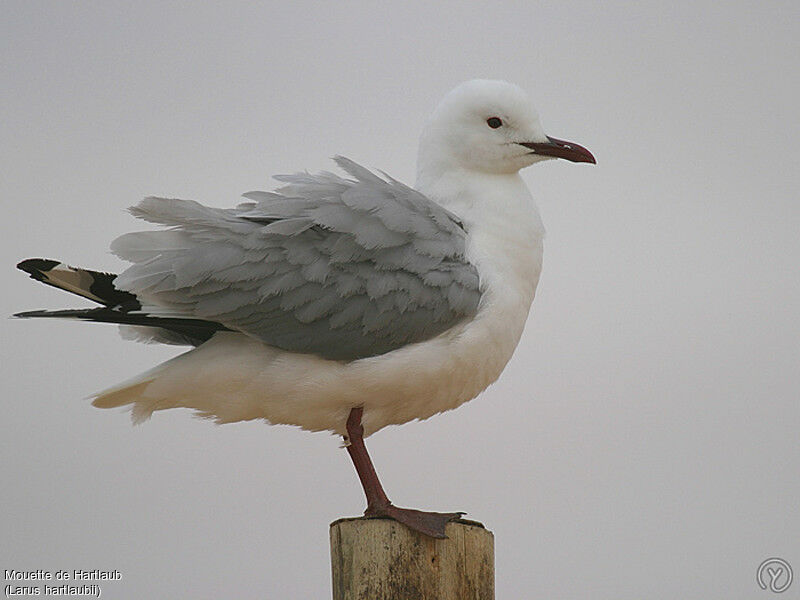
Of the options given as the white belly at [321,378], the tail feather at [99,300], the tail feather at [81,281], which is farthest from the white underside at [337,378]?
the tail feather at [81,281]

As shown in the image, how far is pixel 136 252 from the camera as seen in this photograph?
523 centimetres

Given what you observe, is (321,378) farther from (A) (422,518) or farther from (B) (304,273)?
(A) (422,518)

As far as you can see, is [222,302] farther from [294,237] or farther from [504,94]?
[504,94]

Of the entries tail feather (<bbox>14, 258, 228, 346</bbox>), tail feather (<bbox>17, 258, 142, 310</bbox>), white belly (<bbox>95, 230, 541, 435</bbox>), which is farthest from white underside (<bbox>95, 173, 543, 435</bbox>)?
tail feather (<bbox>17, 258, 142, 310</bbox>)

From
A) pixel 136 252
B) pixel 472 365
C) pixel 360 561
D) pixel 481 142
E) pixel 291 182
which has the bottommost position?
pixel 360 561

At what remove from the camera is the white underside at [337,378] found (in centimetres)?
534

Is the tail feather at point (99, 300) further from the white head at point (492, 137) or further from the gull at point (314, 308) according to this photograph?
the white head at point (492, 137)

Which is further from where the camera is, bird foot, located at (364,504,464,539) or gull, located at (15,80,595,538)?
gull, located at (15,80,595,538)

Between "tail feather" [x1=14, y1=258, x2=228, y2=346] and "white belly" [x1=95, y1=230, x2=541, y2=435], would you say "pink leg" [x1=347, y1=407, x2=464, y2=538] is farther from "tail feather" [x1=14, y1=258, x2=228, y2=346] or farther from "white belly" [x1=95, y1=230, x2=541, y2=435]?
"tail feather" [x1=14, y1=258, x2=228, y2=346]

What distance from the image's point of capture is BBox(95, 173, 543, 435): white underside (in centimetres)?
534

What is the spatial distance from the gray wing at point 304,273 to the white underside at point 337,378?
77mm

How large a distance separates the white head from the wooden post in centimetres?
200

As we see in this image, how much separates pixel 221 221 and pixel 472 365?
1.27 meters

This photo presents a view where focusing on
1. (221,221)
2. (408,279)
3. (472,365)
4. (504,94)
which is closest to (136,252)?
(221,221)
